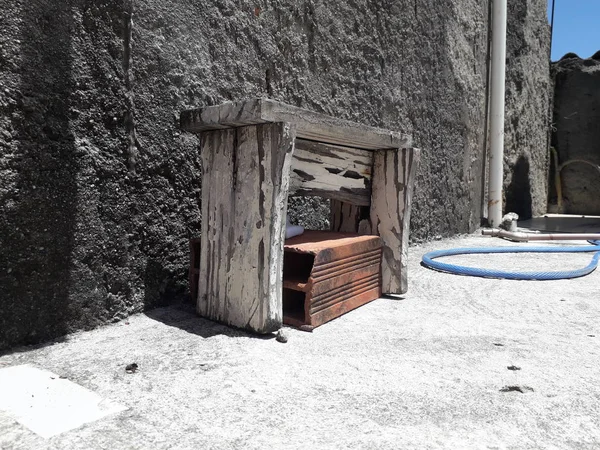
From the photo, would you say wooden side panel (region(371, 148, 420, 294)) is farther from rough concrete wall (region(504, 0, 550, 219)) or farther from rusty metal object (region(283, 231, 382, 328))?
rough concrete wall (region(504, 0, 550, 219))

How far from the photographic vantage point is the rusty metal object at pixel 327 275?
5.91ft

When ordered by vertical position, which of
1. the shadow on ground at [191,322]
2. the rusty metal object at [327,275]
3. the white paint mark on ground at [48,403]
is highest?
the rusty metal object at [327,275]

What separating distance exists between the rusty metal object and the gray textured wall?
1.62 feet

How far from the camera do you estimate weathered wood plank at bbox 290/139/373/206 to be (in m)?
1.95

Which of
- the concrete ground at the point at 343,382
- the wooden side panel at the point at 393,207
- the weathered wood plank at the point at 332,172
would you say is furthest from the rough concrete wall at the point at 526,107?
the concrete ground at the point at 343,382

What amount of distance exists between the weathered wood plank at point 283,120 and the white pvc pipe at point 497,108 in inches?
150

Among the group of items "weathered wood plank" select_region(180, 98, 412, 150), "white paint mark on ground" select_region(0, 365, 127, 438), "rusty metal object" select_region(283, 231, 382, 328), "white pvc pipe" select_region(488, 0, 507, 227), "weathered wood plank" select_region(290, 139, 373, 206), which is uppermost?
"white pvc pipe" select_region(488, 0, 507, 227)

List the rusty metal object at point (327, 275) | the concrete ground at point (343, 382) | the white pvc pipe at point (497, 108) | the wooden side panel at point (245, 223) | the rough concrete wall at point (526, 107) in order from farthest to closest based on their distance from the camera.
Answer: the rough concrete wall at point (526, 107), the white pvc pipe at point (497, 108), the rusty metal object at point (327, 275), the wooden side panel at point (245, 223), the concrete ground at point (343, 382)

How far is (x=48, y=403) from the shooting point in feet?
3.86

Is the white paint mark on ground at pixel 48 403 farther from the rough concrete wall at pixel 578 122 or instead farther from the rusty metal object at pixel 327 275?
the rough concrete wall at pixel 578 122

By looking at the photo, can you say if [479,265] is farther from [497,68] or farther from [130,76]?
[497,68]

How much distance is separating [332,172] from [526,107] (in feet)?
19.6

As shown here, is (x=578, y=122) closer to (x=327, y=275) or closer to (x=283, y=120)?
(x=327, y=275)

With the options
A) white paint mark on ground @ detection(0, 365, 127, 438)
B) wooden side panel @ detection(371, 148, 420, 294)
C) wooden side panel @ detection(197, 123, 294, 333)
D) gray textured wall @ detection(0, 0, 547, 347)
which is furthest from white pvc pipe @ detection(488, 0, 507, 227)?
white paint mark on ground @ detection(0, 365, 127, 438)
